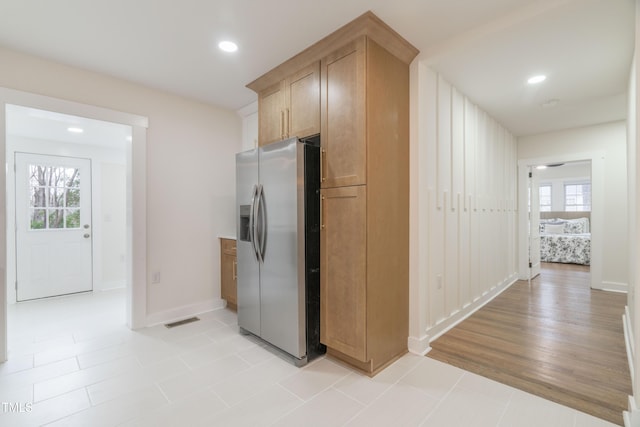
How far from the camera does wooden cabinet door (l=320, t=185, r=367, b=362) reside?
2.10 metres

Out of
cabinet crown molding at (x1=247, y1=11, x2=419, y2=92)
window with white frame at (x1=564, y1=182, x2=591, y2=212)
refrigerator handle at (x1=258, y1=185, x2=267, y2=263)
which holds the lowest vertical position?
refrigerator handle at (x1=258, y1=185, x2=267, y2=263)

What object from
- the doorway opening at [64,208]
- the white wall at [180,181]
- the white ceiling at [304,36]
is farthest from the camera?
the doorway opening at [64,208]

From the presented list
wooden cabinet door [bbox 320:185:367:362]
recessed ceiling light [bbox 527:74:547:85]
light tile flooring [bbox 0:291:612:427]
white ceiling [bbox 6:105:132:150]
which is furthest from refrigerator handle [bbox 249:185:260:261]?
recessed ceiling light [bbox 527:74:547:85]

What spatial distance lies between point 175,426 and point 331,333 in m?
1.17

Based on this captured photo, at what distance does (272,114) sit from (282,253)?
1.47m

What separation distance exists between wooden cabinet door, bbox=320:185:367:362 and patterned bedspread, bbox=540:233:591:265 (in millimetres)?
7087

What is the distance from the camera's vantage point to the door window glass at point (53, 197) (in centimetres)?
418

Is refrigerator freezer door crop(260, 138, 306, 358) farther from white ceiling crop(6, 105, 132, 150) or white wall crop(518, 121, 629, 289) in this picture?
white wall crop(518, 121, 629, 289)

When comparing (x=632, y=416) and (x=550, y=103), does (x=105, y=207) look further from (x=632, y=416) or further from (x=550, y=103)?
(x=550, y=103)

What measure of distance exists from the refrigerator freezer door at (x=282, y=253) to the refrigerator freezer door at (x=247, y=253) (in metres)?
0.11

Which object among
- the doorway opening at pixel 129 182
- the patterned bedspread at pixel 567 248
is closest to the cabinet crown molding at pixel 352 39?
the doorway opening at pixel 129 182

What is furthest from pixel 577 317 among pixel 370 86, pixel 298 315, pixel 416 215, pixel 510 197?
pixel 370 86

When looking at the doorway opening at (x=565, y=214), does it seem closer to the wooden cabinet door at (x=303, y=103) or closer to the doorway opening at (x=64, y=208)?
the wooden cabinet door at (x=303, y=103)

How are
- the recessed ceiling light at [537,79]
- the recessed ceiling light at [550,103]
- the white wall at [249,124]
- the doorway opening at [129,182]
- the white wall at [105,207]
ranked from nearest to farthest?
the doorway opening at [129,182]
the recessed ceiling light at [537,79]
the recessed ceiling light at [550,103]
the white wall at [249,124]
the white wall at [105,207]
